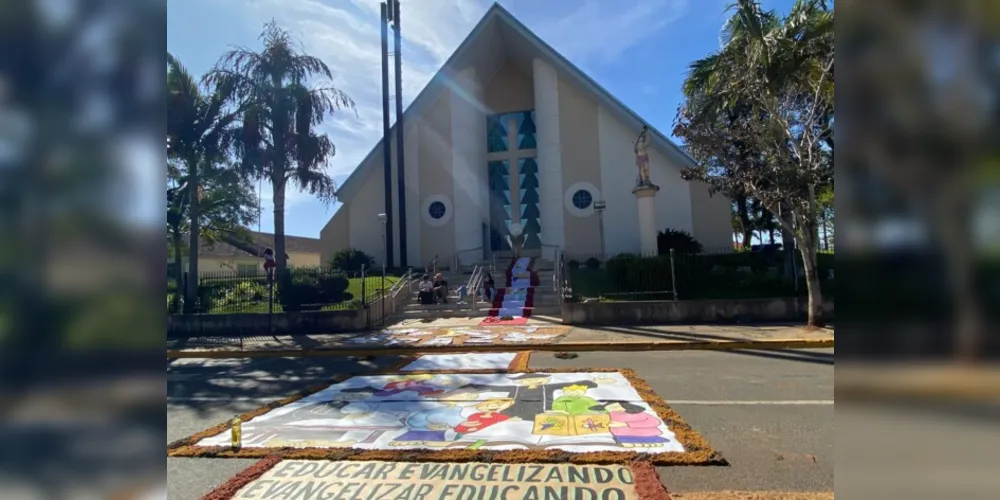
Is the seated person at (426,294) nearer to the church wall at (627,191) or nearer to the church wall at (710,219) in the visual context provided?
the church wall at (627,191)

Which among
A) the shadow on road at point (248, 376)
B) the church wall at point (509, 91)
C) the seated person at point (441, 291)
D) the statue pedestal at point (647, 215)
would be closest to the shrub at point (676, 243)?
the statue pedestal at point (647, 215)

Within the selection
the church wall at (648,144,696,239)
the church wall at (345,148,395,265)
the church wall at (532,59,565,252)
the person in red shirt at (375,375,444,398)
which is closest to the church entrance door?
the church wall at (532,59,565,252)

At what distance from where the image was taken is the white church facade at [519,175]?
23.7 m

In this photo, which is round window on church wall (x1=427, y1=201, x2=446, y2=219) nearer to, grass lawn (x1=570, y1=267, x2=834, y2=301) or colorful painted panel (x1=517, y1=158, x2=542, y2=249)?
colorful painted panel (x1=517, y1=158, x2=542, y2=249)

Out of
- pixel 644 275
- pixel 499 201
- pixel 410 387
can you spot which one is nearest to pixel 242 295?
pixel 410 387

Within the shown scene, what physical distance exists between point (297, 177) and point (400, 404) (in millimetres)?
13918

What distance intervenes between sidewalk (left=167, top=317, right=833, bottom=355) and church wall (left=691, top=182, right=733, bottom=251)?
12598mm

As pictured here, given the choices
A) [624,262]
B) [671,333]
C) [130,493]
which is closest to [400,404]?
[130,493]

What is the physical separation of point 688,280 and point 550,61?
45.6 ft

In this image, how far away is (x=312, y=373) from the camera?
805 centimetres

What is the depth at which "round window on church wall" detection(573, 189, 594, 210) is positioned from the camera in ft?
79.4

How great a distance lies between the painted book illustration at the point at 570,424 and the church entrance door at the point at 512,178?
21.0 m

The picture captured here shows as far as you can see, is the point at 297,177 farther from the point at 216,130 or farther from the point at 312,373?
the point at 312,373

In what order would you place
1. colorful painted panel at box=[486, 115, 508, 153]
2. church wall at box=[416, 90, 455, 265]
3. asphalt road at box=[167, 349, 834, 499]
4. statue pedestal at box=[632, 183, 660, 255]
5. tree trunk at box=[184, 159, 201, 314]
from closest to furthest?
asphalt road at box=[167, 349, 834, 499]
tree trunk at box=[184, 159, 201, 314]
statue pedestal at box=[632, 183, 660, 255]
church wall at box=[416, 90, 455, 265]
colorful painted panel at box=[486, 115, 508, 153]
